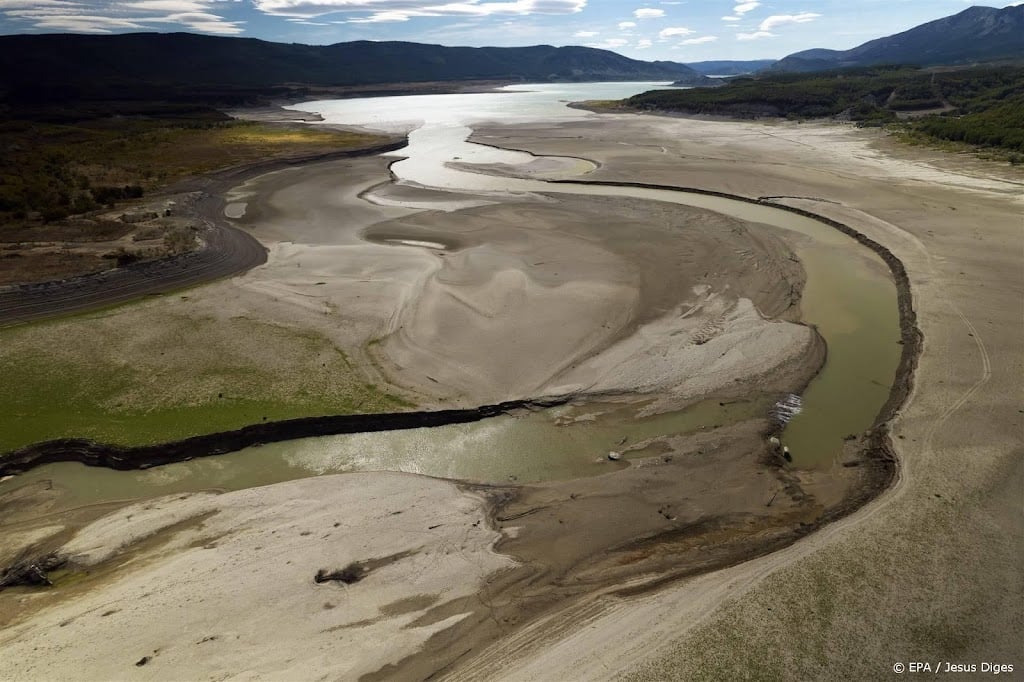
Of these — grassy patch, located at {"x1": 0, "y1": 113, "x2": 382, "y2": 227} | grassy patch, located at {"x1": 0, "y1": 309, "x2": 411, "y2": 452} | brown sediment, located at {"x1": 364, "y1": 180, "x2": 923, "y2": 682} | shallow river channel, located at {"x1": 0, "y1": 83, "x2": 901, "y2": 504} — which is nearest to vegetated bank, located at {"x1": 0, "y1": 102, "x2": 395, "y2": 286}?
grassy patch, located at {"x1": 0, "y1": 113, "x2": 382, "y2": 227}

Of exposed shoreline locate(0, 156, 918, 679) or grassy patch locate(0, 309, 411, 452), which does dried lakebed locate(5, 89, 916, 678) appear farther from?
grassy patch locate(0, 309, 411, 452)

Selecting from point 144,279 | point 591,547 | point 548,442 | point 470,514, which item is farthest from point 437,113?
point 591,547

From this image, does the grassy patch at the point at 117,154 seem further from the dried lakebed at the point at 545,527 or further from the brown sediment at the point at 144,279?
the dried lakebed at the point at 545,527

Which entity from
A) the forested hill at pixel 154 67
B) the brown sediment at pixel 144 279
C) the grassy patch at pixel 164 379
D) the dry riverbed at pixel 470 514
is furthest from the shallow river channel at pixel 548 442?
the forested hill at pixel 154 67

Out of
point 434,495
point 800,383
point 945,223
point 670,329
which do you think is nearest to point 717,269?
point 670,329

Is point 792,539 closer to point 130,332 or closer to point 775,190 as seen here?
point 130,332

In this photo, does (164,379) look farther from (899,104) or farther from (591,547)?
(899,104)
